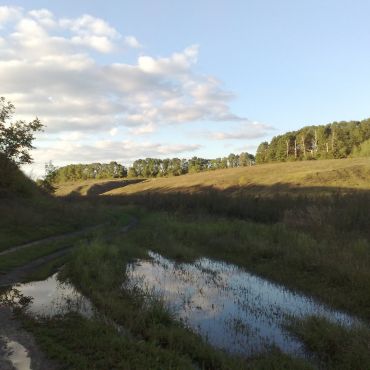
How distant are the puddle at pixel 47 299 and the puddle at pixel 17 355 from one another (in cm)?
237

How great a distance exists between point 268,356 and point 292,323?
2.83 meters

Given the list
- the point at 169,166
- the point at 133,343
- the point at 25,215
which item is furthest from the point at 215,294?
the point at 169,166

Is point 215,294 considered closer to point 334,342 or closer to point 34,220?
point 334,342

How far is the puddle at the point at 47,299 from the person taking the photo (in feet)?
42.5

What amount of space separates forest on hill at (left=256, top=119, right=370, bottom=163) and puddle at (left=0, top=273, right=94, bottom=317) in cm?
10466

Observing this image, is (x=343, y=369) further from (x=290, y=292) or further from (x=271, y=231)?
(x=271, y=231)

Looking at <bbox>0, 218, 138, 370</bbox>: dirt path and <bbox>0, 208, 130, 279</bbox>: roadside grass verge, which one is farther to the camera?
<bbox>0, 208, 130, 279</bbox>: roadside grass verge

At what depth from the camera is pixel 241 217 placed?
40656 mm

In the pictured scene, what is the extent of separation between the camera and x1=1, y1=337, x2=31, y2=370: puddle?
8875 mm

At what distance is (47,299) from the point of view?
1452 centimetres

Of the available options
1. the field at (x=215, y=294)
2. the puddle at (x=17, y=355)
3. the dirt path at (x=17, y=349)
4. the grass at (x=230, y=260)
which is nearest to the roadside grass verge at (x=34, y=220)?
the field at (x=215, y=294)

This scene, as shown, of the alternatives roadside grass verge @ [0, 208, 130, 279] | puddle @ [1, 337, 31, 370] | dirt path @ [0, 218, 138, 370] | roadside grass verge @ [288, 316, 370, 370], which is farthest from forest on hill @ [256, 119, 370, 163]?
puddle @ [1, 337, 31, 370]

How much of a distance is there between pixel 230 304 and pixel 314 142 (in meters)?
136

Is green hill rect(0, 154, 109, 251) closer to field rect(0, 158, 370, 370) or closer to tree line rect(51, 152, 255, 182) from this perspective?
field rect(0, 158, 370, 370)
